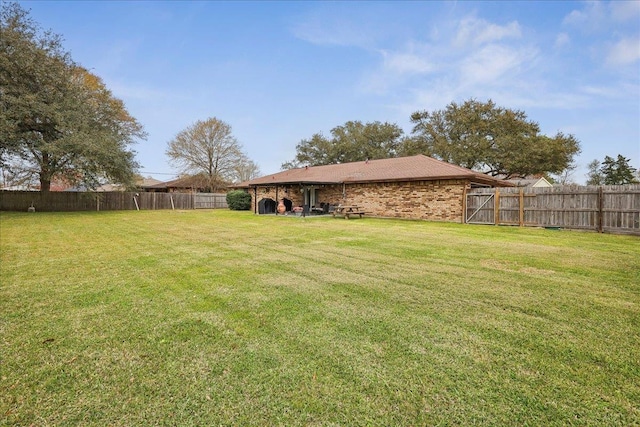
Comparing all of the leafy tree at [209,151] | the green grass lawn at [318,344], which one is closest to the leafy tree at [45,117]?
the leafy tree at [209,151]

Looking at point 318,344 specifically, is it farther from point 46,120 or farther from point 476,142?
point 476,142

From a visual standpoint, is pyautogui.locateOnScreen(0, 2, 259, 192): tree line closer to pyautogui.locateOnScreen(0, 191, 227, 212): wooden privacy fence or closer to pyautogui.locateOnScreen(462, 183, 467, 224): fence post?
pyautogui.locateOnScreen(0, 191, 227, 212): wooden privacy fence

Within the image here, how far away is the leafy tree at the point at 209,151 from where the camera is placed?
33.4 m

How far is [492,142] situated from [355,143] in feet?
47.8

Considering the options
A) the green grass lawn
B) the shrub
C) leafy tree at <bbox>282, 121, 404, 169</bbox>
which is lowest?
the green grass lawn

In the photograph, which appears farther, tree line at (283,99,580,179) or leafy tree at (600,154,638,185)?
leafy tree at (600,154,638,185)

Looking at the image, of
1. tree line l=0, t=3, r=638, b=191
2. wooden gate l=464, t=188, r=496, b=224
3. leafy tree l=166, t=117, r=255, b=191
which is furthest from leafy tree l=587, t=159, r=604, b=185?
leafy tree l=166, t=117, r=255, b=191

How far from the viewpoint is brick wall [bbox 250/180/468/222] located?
14.0 m

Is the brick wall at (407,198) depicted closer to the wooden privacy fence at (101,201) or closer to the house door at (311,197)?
the house door at (311,197)

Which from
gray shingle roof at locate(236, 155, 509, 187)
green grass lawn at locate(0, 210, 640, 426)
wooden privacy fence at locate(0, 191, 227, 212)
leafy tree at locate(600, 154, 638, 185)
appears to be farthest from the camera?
leafy tree at locate(600, 154, 638, 185)

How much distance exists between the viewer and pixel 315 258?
6008 millimetres

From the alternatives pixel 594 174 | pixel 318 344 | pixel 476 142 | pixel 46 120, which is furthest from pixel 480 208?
pixel 594 174

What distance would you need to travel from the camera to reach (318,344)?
8.34 ft

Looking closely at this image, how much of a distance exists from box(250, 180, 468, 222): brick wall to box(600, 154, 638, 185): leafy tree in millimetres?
38375
